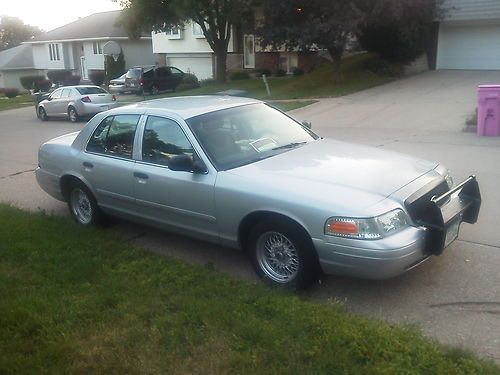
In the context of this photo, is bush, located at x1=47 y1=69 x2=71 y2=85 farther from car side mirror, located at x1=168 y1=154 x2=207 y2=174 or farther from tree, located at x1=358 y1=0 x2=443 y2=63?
car side mirror, located at x1=168 y1=154 x2=207 y2=174

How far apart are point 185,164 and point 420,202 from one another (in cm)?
197

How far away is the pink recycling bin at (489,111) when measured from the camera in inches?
445

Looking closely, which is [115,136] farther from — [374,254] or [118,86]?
[118,86]

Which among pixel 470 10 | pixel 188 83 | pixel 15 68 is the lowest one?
pixel 15 68

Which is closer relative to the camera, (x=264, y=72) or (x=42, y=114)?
(x=42, y=114)

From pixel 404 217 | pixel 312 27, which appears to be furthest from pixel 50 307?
pixel 312 27

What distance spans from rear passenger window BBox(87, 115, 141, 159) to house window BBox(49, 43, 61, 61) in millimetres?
52576

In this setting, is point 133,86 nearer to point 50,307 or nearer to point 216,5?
point 216,5

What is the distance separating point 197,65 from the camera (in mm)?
38594

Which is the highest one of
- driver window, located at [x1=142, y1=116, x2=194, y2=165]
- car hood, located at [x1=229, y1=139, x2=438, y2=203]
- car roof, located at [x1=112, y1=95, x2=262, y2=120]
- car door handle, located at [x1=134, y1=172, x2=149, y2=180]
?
car roof, located at [x1=112, y1=95, x2=262, y2=120]

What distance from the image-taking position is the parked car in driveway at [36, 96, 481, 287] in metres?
4.10

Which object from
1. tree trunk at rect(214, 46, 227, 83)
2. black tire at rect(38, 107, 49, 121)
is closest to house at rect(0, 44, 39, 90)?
tree trunk at rect(214, 46, 227, 83)

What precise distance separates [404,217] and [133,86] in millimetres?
28835

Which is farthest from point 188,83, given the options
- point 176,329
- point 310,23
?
point 176,329
